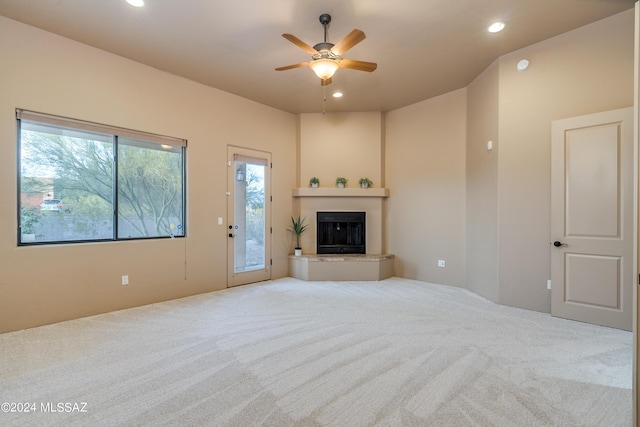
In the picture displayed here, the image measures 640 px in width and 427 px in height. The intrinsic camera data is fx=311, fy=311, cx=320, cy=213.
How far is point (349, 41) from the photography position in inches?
116

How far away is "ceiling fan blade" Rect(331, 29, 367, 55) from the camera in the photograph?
2816 millimetres

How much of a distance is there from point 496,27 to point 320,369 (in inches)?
154

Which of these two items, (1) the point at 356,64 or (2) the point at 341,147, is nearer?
(1) the point at 356,64

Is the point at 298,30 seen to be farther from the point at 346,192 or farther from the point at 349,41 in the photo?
the point at 346,192

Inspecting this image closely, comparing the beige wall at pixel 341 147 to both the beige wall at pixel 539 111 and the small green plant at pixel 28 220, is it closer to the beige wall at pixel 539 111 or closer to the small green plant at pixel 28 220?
the beige wall at pixel 539 111

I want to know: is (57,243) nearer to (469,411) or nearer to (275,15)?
(275,15)

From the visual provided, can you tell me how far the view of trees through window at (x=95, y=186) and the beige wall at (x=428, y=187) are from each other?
153 inches

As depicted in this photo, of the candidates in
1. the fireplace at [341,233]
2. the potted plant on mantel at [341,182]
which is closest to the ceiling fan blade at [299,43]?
the potted plant on mantel at [341,182]

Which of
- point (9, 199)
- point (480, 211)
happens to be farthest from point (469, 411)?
point (9, 199)

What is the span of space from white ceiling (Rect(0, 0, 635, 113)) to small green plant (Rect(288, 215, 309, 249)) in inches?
103

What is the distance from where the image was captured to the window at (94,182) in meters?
3.44

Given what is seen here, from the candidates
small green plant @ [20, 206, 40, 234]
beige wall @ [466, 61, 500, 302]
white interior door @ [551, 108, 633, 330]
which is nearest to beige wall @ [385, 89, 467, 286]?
beige wall @ [466, 61, 500, 302]

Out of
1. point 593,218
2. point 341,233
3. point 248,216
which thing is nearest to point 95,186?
point 248,216

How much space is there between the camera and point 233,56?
4.03 m
